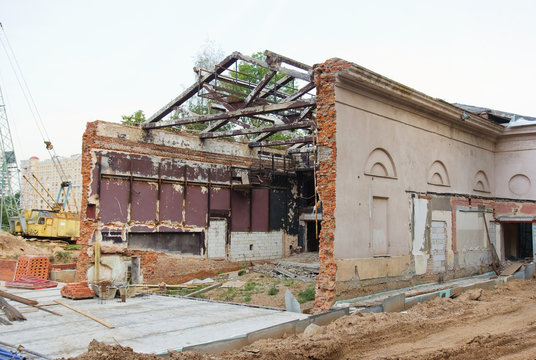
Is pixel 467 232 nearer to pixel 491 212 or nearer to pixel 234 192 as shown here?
pixel 491 212

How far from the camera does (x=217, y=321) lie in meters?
10.4

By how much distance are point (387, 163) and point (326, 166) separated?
2.61m

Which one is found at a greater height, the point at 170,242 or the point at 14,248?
the point at 170,242

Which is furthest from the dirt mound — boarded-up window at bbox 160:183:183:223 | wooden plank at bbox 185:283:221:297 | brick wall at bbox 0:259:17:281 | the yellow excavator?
wooden plank at bbox 185:283:221:297

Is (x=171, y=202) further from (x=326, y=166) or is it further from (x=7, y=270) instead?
(x=326, y=166)

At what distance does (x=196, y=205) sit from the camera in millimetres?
19875

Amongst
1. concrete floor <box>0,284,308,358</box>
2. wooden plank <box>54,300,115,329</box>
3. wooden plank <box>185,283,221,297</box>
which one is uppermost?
wooden plank <box>54,300,115,329</box>

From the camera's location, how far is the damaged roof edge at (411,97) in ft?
40.8

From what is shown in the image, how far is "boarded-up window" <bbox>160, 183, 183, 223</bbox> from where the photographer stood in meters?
18.8

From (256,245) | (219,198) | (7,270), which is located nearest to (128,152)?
(219,198)

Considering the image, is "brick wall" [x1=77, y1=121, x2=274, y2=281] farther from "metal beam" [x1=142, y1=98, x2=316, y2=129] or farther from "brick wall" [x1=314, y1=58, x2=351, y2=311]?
"brick wall" [x1=314, y1=58, x2=351, y2=311]

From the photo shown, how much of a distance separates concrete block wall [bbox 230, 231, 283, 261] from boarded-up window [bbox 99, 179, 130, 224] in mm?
5093

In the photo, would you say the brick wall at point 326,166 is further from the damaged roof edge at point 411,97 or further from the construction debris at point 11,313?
the construction debris at point 11,313

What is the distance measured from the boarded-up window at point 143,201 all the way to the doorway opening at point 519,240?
14006mm
